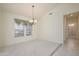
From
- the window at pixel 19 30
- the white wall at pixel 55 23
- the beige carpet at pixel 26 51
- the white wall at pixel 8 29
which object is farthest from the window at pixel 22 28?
the beige carpet at pixel 26 51

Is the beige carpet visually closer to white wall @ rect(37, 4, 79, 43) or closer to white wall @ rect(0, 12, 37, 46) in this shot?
white wall @ rect(0, 12, 37, 46)

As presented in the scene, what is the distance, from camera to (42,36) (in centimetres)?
864

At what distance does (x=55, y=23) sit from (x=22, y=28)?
8.67ft

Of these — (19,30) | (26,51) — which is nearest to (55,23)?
(19,30)

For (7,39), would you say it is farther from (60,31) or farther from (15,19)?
(60,31)

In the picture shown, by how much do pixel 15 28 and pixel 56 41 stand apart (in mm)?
3239

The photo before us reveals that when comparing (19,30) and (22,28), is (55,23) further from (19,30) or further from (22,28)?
(19,30)

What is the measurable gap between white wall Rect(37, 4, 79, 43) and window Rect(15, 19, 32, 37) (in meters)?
1.44

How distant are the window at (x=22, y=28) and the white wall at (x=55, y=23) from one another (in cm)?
144

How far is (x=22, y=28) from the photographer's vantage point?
7188 mm

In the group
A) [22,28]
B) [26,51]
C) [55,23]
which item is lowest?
[26,51]

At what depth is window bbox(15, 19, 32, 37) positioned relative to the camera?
21.6ft

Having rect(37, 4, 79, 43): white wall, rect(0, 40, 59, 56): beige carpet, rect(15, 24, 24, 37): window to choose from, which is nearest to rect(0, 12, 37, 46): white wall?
rect(15, 24, 24, 37): window

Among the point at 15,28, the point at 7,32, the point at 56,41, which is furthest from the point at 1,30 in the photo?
the point at 56,41
